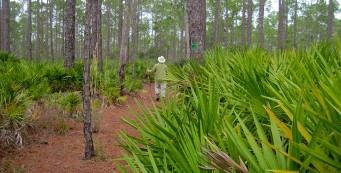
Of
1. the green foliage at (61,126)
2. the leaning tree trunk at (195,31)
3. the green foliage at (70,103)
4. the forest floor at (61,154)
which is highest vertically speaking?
the leaning tree trunk at (195,31)

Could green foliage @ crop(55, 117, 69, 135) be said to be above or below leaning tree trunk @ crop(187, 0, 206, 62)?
below

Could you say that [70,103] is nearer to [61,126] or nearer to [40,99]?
[40,99]

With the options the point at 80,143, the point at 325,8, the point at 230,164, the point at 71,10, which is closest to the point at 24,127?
the point at 80,143

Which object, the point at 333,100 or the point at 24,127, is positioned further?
the point at 24,127

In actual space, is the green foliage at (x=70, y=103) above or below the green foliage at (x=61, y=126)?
above

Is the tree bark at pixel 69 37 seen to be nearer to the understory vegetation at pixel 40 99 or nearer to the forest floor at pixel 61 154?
the understory vegetation at pixel 40 99

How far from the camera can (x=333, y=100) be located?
1.48 meters

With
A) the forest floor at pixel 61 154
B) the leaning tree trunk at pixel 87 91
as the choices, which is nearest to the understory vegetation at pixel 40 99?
the forest floor at pixel 61 154

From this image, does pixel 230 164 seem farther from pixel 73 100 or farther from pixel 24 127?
pixel 73 100

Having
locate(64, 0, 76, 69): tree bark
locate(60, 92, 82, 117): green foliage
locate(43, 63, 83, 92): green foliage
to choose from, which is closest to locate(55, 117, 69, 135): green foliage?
locate(60, 92, 82, 117): green foliage

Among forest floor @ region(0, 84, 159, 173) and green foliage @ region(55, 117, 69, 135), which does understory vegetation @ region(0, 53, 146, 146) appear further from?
forest floor @ region(0, 84, 159, 173)

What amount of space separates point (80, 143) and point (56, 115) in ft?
3.63

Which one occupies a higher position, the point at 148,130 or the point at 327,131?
the point at 327,131

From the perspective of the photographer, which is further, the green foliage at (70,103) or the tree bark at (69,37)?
the tree bark at (69,37)
